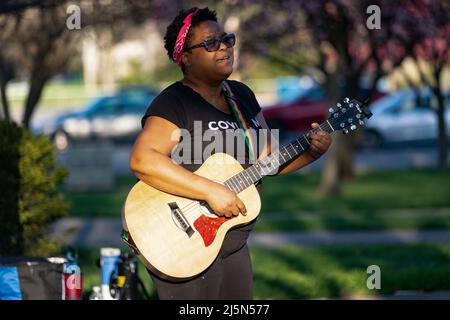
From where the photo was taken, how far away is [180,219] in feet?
14.0

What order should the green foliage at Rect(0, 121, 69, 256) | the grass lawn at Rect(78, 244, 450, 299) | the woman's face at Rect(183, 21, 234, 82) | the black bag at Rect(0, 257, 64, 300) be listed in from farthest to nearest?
the grass lawn at Rect(78, 244, 450, 299) < the green foliage at Rect(0, 121, 69, 256) < the black bag at Rect(0, 257, 64, 300) < the woman's face at Rect(183, 21, 234, 82)

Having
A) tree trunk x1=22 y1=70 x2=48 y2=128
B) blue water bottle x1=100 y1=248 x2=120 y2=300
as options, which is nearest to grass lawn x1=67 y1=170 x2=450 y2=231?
tree trunk x1=22 y1=70 x2=48 y2=128

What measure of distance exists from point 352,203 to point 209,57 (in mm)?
9087

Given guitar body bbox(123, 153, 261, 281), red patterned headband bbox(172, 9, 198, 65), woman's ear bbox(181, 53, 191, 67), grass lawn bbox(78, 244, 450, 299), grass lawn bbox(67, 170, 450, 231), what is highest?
red patterned headband bbox(172, 9, 198, 65)

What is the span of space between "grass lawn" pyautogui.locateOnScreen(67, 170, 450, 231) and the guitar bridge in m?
6.55

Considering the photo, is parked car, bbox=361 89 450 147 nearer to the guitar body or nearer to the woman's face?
the woman's face

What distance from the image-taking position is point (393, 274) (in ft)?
24.5

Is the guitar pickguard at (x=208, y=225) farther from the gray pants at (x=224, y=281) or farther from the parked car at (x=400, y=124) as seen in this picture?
the parked car at (x=400, y=124)

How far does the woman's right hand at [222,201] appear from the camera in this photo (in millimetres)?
4113

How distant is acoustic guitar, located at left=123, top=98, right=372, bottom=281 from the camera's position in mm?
4195

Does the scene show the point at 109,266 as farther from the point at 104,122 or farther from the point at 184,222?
the point at 104,122

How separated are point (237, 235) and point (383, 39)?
1037 cm

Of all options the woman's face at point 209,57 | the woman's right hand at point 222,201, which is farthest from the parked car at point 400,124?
the woman's right hand at point 222,201

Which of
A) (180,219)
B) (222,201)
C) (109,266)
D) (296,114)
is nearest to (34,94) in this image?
(109,266)
